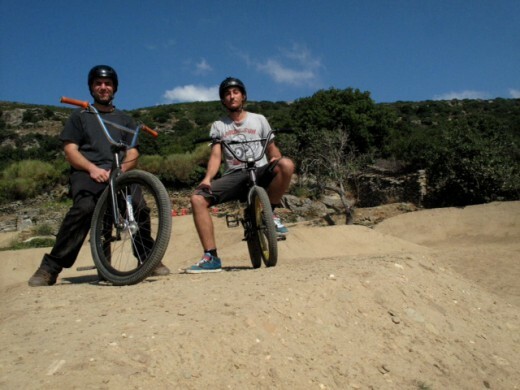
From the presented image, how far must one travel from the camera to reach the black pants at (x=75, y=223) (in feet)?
13.3

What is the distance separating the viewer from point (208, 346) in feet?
6.91

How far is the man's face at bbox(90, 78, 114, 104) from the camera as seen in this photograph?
4.34 m

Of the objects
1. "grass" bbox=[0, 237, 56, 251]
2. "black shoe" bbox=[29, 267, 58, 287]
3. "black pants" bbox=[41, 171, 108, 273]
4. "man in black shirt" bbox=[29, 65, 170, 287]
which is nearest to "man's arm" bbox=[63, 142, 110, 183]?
"man in black shirt" bbox=[29, 65, 170, 287]

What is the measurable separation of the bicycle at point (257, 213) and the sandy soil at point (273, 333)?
51 cm

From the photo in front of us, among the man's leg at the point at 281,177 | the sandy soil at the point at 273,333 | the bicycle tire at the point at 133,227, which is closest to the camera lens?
the sandy soil at the point at 273,333

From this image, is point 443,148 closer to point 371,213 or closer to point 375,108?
point 371,213

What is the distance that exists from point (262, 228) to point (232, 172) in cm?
78

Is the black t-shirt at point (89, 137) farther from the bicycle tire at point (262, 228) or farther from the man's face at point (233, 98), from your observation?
the bicycle tire at point (262, 228)

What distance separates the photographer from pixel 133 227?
3.65m

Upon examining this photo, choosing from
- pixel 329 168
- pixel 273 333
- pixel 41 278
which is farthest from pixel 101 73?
pixel 329 168

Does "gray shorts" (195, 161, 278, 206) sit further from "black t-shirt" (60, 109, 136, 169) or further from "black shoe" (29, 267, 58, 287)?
"black shoe" (29, 267, 58, 287)

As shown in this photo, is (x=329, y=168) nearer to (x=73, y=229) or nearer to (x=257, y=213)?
(x=257, y=213)

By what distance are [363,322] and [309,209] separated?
1432 centimetres

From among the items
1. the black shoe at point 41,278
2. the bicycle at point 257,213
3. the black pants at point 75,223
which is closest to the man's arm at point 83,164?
the black pants at point 75,223
